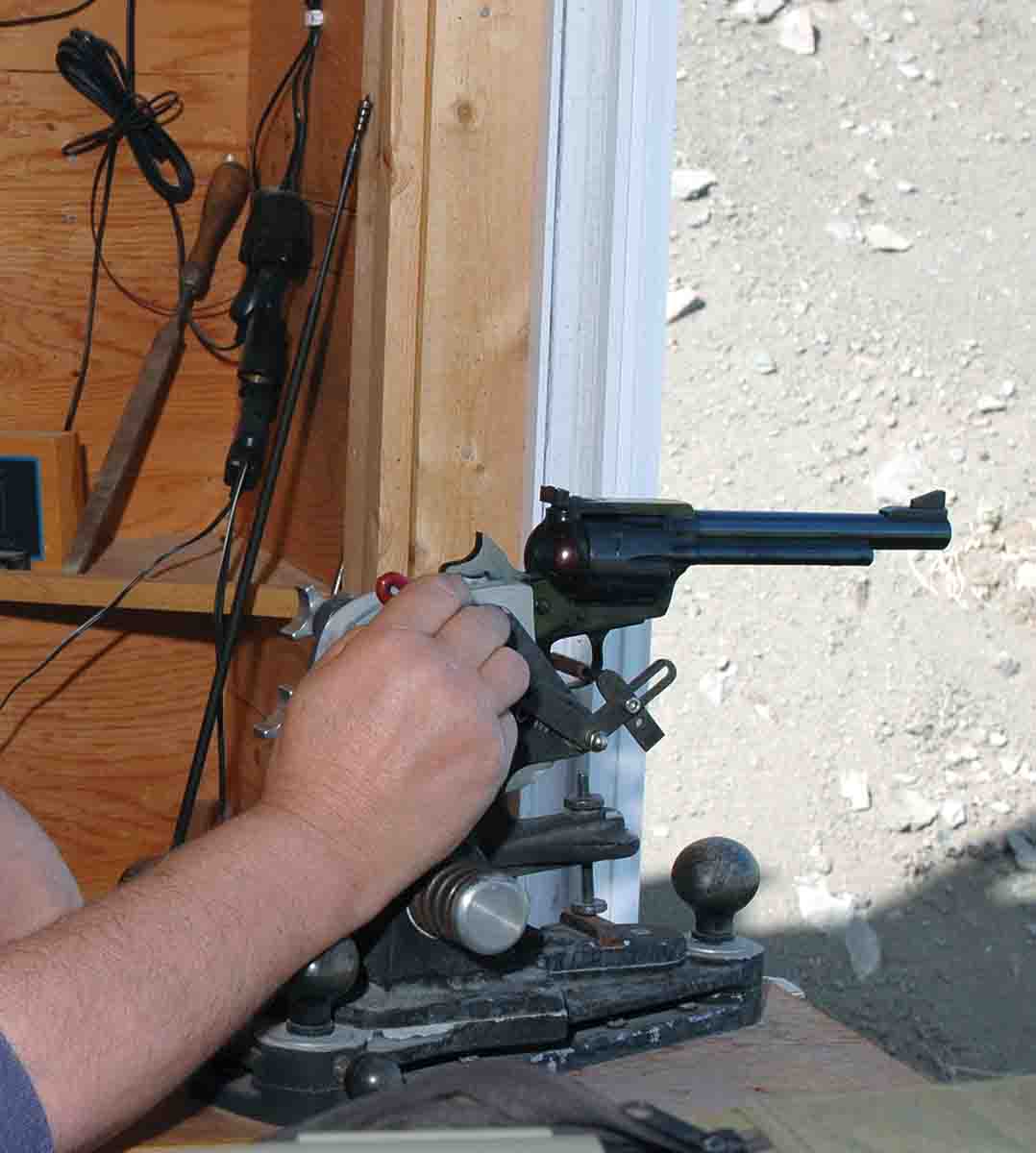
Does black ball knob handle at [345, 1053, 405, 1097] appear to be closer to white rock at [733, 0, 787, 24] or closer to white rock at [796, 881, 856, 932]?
white rock at [796, 881, 856, 932]

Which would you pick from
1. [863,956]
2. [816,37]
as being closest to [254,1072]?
[863,956]

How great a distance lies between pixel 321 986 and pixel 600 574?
0.32 meters

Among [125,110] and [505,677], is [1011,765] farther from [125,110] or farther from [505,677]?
[505,677]

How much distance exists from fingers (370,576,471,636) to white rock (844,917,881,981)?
2.58 metres

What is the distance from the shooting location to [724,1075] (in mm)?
1028

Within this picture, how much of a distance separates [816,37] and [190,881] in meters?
5.12

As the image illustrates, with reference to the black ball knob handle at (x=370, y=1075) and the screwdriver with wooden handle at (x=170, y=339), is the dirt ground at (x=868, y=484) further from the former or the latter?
the black ball knob handle at (x=370, y=1075)

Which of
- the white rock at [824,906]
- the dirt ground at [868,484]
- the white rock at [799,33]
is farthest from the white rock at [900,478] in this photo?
the white rock at [799,33]

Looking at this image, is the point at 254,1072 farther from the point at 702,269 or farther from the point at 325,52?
the point at 702,269

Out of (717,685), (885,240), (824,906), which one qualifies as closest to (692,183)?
(885,240)

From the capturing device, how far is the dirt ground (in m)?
3.52

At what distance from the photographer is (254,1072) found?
97cm

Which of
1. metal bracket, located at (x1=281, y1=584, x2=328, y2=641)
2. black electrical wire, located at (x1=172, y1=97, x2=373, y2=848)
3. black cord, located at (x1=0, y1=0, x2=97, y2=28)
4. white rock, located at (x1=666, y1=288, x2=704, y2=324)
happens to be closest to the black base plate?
metal bracket, located at (x1=281, y1=584, x2=328, y2=641)

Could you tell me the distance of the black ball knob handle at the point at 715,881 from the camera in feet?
3.77
